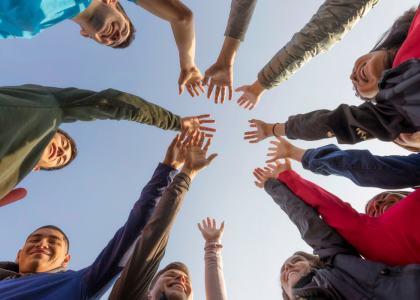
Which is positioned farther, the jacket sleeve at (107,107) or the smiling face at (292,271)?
the smiling face at (292,271)

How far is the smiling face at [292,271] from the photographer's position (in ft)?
7.84

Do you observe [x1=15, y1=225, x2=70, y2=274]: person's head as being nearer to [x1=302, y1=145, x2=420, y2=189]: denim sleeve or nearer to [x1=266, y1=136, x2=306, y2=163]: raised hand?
[x1=266, y1=136, x2=306, y2=163]: raised hand

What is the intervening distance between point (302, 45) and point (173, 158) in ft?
7.57

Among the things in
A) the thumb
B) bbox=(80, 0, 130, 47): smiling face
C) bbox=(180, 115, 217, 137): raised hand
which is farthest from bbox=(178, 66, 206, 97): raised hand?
bbox=(80, 0, 130, 47): smiling face

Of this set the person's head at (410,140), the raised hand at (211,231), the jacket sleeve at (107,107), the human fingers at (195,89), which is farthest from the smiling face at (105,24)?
the person's head at (410,140)

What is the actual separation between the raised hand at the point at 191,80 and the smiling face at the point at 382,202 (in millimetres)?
2770

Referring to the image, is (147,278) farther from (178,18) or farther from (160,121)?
(178,18)

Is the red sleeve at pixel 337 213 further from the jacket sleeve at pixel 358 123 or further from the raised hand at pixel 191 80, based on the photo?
the raised hand at pixel 191 80

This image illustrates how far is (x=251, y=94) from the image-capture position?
3.27 metres

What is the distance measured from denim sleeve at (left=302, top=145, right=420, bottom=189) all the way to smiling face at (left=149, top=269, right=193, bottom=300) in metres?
2.17

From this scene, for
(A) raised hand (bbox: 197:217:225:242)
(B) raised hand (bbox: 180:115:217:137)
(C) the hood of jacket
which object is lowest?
(C) the hood of jacket

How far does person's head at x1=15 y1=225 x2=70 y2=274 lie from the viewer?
242cm

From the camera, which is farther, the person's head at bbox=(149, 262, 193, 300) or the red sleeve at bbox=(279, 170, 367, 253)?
the person's head at bbox=(149, 262, 193, 300)

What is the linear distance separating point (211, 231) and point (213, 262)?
2.19ft
